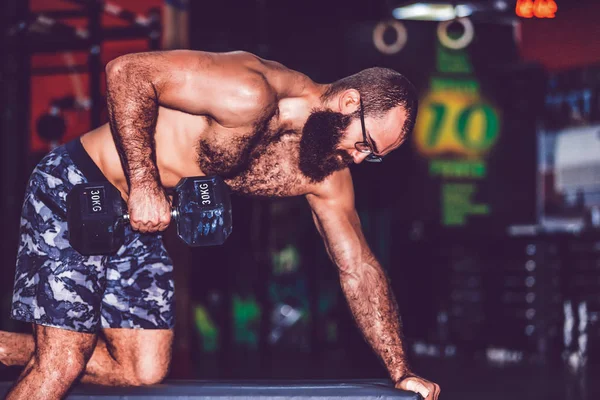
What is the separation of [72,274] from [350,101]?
40.1 inches

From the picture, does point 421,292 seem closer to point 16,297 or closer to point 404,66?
point 404,66

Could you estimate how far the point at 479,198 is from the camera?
25.8ft

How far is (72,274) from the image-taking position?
Answer: 2.45 meters

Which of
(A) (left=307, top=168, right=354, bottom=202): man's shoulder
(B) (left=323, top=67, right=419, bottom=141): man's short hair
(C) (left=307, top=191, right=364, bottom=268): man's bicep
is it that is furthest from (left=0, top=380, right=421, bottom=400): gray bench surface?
(B) (left=323, top=67, right=419, bottom=141): man's short hair

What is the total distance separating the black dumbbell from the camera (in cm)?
224

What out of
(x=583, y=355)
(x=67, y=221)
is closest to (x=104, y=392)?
(x=67, y=221)

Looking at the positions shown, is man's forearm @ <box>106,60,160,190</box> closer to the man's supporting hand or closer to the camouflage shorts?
the camouflage shorts

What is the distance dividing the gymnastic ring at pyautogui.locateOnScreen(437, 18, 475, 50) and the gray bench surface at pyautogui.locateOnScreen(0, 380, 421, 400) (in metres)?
4.31

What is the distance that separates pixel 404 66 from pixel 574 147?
6.36 ft

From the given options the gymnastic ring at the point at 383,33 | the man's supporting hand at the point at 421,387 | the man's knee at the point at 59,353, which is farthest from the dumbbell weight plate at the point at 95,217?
the gymnastic ring at the point at 383,33

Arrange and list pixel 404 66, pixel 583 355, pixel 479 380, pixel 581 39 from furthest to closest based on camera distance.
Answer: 1. pixel 404 66
2. pixel 581 39
3. pixel 583 355
4. pixel 479 380

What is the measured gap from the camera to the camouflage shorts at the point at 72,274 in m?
2.42

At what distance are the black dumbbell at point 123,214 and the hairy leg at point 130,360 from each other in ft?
1.65

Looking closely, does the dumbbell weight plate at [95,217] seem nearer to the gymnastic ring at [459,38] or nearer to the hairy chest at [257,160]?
the hairy chest at [257,160]
